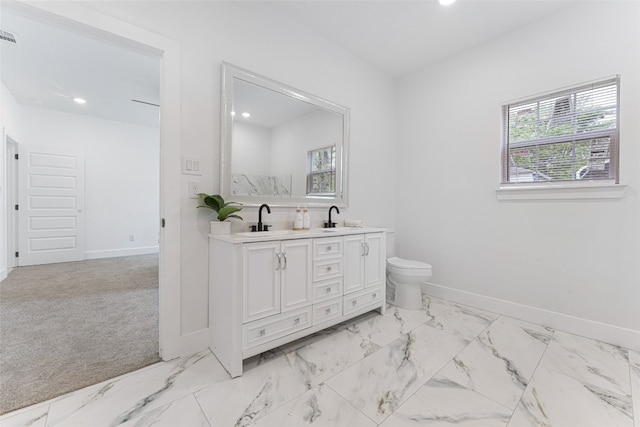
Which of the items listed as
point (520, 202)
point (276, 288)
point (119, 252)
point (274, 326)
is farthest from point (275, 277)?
point (119, 252)

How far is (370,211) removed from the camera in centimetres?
305

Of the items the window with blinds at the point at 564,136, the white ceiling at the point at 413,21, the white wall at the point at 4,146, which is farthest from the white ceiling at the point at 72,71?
the window with blinds at the point at 564,136

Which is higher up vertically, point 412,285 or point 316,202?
point 316,202

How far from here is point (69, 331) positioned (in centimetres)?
203

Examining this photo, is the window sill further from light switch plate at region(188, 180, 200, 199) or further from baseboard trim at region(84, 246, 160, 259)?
baseboard trim at region(84, 246, 160, 259)

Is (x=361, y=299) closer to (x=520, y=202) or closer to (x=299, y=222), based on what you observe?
(x=299, y=222)

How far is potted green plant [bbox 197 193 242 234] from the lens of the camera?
173cm

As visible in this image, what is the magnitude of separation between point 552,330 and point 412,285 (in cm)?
117

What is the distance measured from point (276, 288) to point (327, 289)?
0.47 meters

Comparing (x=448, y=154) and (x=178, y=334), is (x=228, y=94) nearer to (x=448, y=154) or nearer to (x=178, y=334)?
(x=178, y=334)

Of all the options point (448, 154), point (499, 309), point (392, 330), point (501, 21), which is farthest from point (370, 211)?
point (501, 21)

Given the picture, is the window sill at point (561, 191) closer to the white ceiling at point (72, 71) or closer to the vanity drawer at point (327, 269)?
the vanity drawer at point (327, 269)

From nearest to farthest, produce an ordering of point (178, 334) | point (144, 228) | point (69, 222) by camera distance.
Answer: point (178, 334) < point (69, 222) < point (144, 228)

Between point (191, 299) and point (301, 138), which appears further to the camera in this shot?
point (301, 138)
